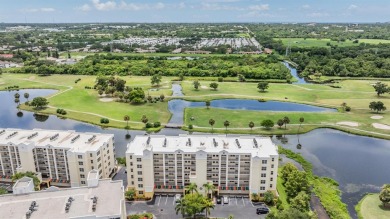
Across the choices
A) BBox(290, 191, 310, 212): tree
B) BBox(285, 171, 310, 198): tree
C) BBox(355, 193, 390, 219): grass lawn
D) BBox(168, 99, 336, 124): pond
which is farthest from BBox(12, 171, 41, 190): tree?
BBox(168, 99, 336, 124): pond

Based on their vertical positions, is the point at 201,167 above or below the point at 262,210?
above

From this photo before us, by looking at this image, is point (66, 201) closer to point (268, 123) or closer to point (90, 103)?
point (268, 123)

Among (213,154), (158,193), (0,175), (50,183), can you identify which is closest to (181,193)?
(158,193)

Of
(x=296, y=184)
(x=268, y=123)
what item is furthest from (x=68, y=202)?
(x=268, y=123)

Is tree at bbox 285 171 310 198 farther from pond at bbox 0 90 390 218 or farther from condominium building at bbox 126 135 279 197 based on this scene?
pond at bbox 0 90 390 218

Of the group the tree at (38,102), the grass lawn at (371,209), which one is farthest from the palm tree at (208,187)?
the tree at (38,102)
